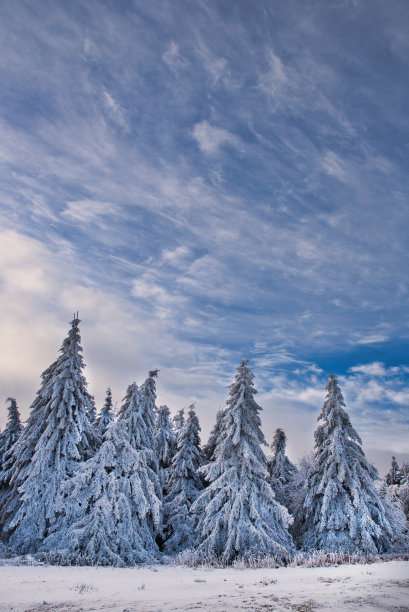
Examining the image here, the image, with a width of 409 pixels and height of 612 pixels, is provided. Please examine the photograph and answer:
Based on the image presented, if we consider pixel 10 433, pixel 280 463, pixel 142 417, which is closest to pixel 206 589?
pixel 142 417

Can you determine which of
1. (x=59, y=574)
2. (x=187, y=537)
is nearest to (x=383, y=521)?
(x=187, y=537)

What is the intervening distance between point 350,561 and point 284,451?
18.1 m

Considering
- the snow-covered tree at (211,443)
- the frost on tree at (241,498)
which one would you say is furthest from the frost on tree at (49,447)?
the snow-covered tree at (211,443)

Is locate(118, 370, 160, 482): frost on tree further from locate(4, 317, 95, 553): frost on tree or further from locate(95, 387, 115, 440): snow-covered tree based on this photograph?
locate(95, 387, 115, 440): snow-covered tree

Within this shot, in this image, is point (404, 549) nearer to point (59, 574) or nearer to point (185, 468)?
point (185, 468)

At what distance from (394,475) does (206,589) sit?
64466mm

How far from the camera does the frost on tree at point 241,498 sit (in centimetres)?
1856

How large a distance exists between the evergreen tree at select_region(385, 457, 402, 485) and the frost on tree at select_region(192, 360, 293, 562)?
175 ft

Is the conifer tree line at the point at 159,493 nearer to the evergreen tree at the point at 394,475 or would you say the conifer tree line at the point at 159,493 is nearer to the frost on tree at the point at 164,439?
the frost on tree at the point at 164,439

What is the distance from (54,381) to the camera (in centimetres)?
2184

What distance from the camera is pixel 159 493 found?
2412cm

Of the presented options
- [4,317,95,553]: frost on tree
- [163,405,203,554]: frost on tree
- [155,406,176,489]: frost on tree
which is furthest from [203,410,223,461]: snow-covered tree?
[4,317,95,553]: frost on tree

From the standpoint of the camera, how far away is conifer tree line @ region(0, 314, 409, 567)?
18.2 m

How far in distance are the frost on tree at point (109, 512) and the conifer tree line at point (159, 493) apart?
0.06 m
